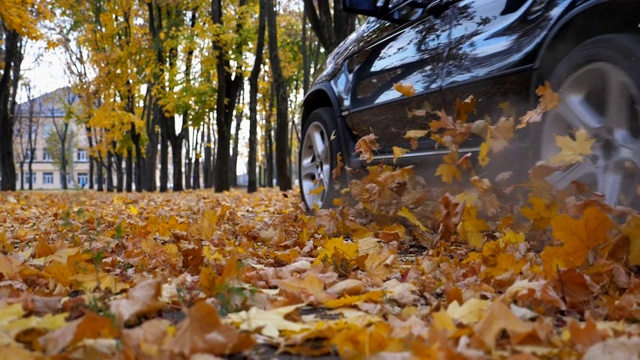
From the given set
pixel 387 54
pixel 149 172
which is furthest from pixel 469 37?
pixel 149 172

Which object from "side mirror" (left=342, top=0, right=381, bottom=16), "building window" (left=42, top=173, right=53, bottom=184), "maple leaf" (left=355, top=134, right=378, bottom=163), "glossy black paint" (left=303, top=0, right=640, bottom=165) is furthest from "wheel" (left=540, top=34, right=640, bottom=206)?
"building window" (left=42, top=173, right=53, bottom=184)

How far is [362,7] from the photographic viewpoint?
16.8 feet

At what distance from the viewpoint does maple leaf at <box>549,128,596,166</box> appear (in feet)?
9.37

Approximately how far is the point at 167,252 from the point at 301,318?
5.07 feet

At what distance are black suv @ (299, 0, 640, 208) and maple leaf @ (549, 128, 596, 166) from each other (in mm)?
204

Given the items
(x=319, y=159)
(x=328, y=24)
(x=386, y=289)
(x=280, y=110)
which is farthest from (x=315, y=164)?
(x=280, y=110)

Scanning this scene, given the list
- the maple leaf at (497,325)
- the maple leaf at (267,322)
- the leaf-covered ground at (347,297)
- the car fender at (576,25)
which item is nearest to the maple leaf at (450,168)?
the leaf-covered ground at (347,297)

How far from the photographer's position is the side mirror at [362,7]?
16.7 ft

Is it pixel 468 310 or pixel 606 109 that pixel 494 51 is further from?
pixel 468 310

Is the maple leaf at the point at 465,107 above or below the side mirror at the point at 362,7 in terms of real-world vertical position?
below

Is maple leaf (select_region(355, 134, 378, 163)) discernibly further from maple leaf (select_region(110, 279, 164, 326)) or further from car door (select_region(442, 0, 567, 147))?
maple leaf (select_region(110, 279, 164, 326))

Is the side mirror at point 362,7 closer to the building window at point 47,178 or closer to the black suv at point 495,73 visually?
the black suv at point 495,73

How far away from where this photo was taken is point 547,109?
122 inches

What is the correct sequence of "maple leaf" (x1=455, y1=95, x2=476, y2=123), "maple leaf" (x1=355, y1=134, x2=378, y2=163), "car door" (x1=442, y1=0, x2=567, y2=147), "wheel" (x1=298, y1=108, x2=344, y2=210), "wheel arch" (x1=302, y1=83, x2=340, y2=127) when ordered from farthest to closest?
1. "wheel arch" (x1=302, y1=83, x2=340, y2=127)
2. "wheel" (x1=298, y1=108, x2=344, y2=210)
3. "maple leaf" (x1=355, y1=134, x2=378, y2=163)
4. "maple leaf" (x1=455, y1=95, x2=476, y2=123)
5. "car door" (x1=442, y1=0, x2=567, y2=147)
